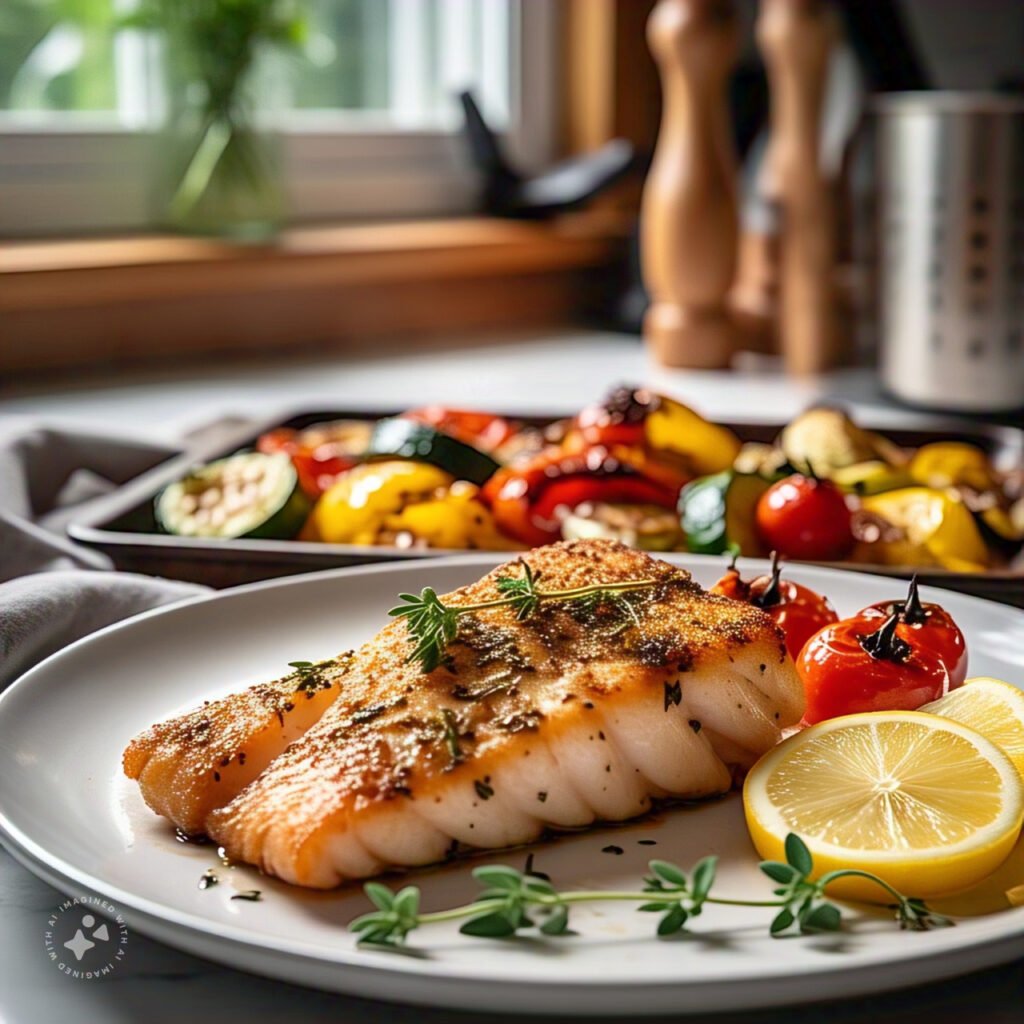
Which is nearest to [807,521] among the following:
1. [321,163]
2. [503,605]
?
[503,605]

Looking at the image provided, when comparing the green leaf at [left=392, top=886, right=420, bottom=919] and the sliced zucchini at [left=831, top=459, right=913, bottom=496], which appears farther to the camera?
the sliced zucchini at [left=831, top=459, right=913, bottom=496]

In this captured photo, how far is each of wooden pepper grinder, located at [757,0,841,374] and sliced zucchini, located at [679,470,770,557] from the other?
4.39 ft

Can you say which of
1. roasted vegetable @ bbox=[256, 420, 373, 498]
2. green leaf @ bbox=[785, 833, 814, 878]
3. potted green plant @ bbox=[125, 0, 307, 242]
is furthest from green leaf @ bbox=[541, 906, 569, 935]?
potted green plant @ bbox=[125, 0, 307, 242]

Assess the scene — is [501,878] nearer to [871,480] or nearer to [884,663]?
[884,663]

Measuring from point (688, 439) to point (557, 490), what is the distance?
0.84 ft

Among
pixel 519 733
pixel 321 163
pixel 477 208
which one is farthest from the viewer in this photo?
pixel 477 208

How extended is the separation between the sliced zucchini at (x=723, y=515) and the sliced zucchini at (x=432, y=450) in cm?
23

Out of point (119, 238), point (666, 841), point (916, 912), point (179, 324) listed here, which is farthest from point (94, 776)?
point (119, 238)

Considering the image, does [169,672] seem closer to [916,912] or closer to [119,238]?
[916,912]

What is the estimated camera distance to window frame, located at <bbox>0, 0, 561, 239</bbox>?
267 cm

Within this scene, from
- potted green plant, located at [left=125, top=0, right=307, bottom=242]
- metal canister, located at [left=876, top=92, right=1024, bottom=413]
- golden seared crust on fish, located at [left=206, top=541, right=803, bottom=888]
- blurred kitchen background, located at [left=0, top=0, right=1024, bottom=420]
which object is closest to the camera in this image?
golden seared crust on fish, located at [left=206, top=541, right=803, bottom=888]

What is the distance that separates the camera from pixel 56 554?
1216 millimetres

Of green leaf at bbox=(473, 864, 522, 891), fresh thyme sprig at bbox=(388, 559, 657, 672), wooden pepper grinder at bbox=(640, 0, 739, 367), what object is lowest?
green leaf at bbox=(473, 864, 522, 891)

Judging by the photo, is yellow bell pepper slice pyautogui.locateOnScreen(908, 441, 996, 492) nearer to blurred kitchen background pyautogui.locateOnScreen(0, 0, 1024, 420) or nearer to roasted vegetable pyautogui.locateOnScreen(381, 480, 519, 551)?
roasted vegetable pyautogui.locateOnScreen(381, 480, 519, 551)
